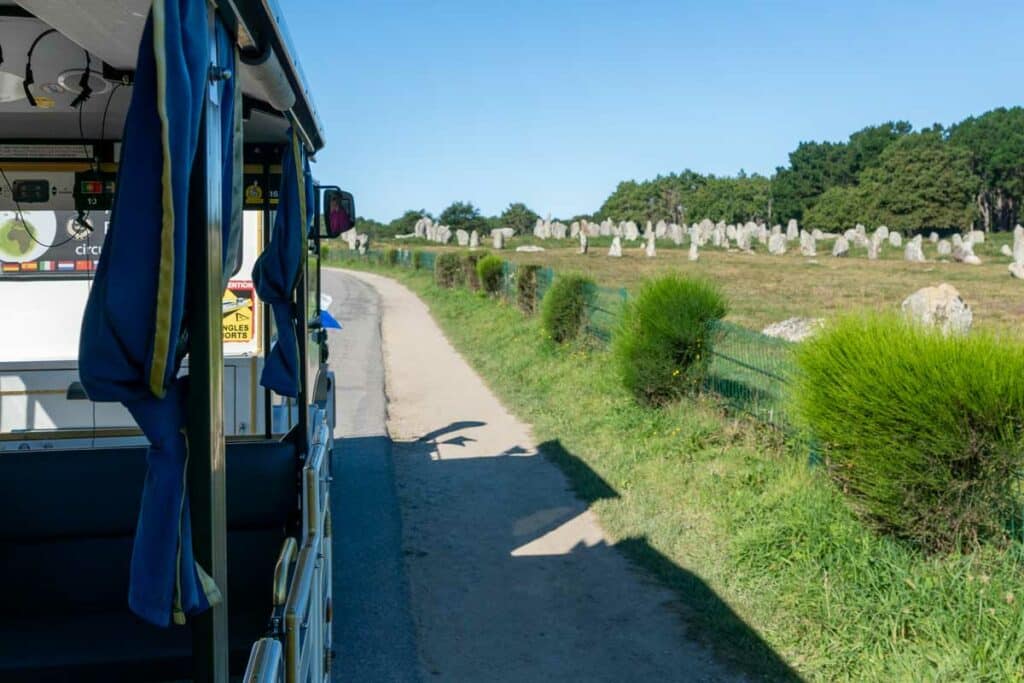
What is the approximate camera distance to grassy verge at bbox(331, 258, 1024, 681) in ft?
16.2

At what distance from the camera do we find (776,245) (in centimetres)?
6066

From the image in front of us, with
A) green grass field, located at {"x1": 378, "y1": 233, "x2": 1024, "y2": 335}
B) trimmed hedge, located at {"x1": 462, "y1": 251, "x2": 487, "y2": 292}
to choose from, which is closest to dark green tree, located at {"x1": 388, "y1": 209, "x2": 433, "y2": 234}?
green grass field, located at {"x1": 378, "y1": 233, "x2": 1024, "y2": 335}

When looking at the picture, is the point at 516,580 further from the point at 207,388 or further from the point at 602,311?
the point at 602,311

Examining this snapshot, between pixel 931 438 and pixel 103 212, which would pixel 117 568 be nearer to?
pixel 103 212

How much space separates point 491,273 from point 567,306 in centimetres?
1014

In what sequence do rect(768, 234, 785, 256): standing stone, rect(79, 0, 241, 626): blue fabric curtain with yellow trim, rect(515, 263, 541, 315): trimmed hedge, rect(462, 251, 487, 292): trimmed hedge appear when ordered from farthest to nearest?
rect(768, 234, 785, 256): standing stone → rect(462, 251, 487, 292): trimmed hedge → rect(515, 263, 541, 315): trimmed hedge → rect(79, 0, 241, 626): blue fabric curtain with yellow trim

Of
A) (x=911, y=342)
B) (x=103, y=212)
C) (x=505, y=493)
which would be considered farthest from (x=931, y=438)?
(x=103, y=212)

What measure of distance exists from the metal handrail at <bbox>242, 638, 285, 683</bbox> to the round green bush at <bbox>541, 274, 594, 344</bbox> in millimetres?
12795

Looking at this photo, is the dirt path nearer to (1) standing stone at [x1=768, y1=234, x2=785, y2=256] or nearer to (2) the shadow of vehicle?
(2) the shadow of vehicle

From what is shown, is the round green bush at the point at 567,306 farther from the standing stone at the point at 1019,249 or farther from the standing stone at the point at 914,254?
the standing stone at the point at 914,254

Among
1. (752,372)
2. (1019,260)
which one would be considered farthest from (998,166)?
(752,372)

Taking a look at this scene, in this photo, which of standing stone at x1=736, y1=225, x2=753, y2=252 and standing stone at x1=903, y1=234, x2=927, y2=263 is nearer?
standing stone at x1=903, y1=234, x2=927, y2=263

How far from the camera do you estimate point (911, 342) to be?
587cm

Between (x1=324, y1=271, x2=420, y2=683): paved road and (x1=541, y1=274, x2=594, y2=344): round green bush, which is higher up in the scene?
(x1=541, y1=274, x2=594, y2=344): round green bush
